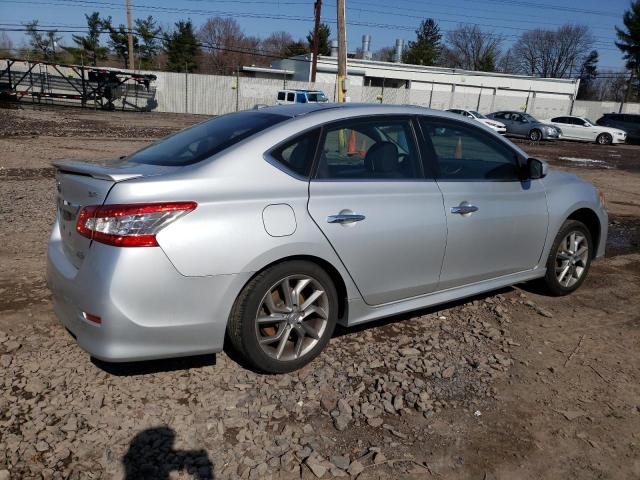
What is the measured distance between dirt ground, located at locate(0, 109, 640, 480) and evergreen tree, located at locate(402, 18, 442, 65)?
3114 inches

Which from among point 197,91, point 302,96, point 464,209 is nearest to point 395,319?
point 464,209

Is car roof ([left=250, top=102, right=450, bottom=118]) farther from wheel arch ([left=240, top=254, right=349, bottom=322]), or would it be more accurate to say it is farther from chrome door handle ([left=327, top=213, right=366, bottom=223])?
wheel arch ([left=240, top=254, right=349, bottom=322])

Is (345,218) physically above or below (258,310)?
above

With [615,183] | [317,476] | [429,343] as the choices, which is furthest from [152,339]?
[615,183]

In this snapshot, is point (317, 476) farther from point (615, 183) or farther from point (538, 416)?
point (615, 183)

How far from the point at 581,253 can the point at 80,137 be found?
16.0m

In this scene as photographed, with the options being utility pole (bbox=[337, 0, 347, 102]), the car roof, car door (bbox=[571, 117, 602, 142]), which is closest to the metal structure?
utility pole (bbox=[337, 0, 347, 102])

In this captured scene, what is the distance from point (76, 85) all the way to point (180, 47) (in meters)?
27.7

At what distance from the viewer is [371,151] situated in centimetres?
358

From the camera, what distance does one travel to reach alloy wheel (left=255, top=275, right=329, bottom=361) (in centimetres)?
306

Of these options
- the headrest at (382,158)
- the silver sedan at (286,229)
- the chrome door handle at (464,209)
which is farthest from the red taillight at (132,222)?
the chrome door handle at (464,209)

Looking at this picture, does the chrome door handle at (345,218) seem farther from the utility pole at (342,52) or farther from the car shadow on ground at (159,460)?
the utility pole at (342,52)

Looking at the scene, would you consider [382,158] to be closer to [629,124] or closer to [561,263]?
[561,263]

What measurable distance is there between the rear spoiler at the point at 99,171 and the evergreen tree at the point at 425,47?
262 feet
